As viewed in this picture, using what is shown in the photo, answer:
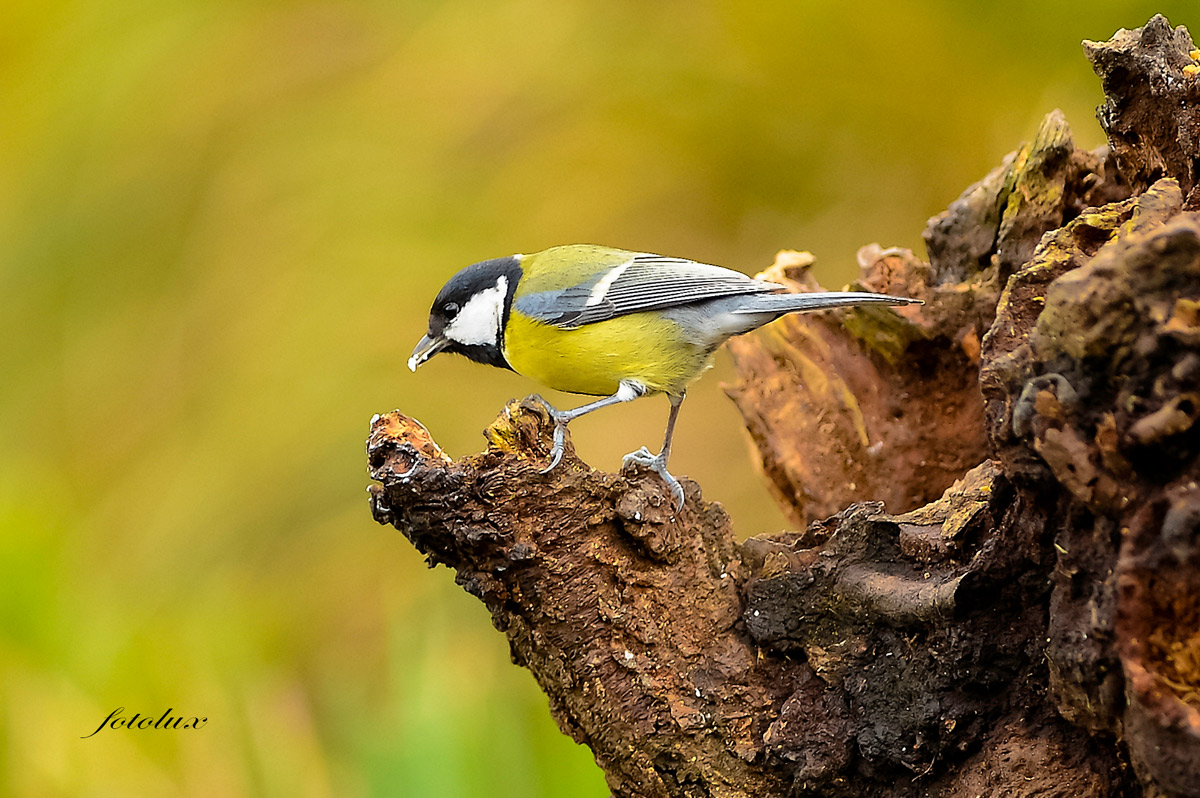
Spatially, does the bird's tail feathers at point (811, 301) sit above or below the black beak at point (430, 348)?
below

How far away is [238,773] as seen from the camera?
2.34 m

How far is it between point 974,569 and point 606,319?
992 millimetres

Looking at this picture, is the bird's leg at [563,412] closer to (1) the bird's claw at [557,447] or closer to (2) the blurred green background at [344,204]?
(1) the bird's claw at [557,447]

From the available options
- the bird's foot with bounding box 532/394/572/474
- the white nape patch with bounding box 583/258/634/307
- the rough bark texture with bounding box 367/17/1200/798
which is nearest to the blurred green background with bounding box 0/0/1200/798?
the white nape patch with bounding box 583/258/634/307

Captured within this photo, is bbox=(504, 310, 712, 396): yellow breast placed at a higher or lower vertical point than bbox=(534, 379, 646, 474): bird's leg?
higher

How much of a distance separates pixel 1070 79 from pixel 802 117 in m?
0.79

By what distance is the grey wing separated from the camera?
78.0 inches

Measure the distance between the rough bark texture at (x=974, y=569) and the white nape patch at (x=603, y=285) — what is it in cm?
57

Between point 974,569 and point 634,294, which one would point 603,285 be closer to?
point 634,294

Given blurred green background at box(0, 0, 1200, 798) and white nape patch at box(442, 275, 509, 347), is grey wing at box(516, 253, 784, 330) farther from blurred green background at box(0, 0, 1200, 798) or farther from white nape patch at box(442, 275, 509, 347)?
blurred green background at box(0, 0, 1200, 798)

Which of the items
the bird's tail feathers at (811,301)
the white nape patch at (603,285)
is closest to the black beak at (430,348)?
the white nape patch at (603,285)

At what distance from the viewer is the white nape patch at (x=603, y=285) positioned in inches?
79.4

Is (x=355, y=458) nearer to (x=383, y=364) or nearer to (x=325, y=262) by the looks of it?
(x=383, y=364)

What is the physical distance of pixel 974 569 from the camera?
3.90ft
